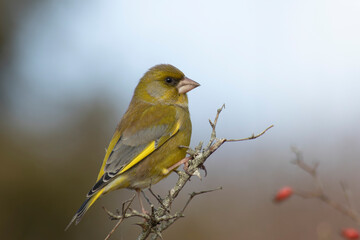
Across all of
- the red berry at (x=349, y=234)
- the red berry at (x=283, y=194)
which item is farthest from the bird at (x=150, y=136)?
the red berry at (x=349, y=234)

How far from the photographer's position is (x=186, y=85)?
191 inches

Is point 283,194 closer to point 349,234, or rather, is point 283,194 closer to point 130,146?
point 349,234

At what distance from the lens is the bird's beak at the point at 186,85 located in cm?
482

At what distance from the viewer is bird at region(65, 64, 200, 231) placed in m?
4.12

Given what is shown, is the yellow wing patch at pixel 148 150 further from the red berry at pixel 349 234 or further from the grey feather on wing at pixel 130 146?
the red berry at pixel 349 234

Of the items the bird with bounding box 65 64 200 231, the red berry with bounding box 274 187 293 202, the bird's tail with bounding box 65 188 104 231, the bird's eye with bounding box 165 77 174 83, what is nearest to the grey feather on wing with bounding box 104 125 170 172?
the bird with bounding box 65 64 200 231

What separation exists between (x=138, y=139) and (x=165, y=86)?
734mm

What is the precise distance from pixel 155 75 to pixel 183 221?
4.71 meters

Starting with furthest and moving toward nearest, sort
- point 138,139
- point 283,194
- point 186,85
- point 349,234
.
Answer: point 186,85, point 138,139, point 283,194, point 349,234

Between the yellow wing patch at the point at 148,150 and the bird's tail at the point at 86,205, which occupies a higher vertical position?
the yellow wing patch at the point at 148,150

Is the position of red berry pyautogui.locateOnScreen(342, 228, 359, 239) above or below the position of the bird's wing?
below

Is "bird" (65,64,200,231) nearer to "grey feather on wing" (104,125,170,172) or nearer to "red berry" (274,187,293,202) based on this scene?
"grey feather on wing" (104,125,170,172)

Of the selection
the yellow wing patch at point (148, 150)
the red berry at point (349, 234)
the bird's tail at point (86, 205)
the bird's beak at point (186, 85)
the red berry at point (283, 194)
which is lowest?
the bird's tail at point (86, 205)

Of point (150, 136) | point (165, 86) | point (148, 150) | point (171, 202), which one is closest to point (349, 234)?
point (171, 202)
